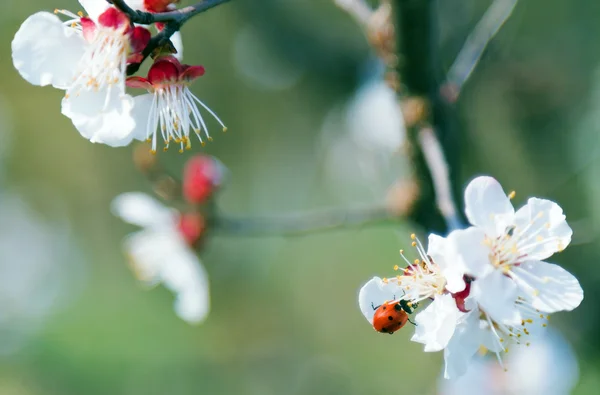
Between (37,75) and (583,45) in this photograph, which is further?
(583,45)

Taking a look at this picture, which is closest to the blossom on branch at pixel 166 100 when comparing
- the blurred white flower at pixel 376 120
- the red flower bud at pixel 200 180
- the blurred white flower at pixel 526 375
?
the red flower bud at pixel 200 180

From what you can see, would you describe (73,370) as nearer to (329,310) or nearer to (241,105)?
(329,310)

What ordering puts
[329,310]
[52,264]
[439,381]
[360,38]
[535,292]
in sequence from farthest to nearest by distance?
[52,264] → [329,310] → [360,38] → [439,381] → [535,292]

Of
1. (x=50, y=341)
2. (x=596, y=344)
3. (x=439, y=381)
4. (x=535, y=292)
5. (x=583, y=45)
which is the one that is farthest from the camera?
(x=50, y=341)

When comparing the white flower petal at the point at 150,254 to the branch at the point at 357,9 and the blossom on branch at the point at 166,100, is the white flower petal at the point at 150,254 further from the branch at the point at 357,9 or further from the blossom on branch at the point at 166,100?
the blossom on branch at the point at 166,100

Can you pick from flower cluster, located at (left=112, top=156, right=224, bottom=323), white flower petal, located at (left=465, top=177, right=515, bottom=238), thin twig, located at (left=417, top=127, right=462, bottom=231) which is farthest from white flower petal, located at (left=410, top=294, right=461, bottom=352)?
flower cluster, located at (left=112, top=156, right=224, bottom=323)

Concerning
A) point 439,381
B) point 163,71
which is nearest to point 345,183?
point 439,381

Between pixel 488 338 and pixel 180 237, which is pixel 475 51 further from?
pixel 180 237

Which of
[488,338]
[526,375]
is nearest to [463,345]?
[488,338]
